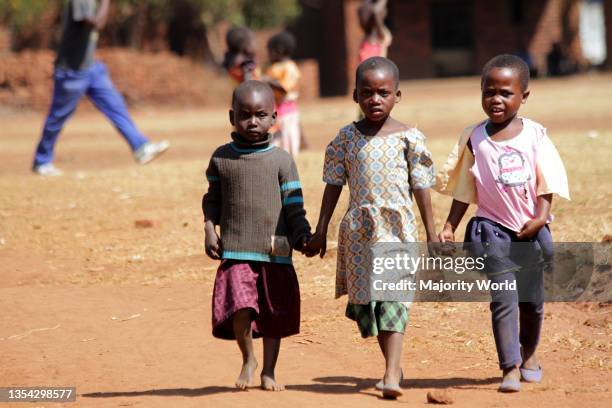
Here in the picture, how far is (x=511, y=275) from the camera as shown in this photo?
4801mm

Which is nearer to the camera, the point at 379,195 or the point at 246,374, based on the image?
the point at 379,195

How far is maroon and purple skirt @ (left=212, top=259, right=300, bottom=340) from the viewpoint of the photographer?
16.0ft

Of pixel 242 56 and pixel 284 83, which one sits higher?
pixel 242 56

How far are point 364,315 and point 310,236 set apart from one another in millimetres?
403

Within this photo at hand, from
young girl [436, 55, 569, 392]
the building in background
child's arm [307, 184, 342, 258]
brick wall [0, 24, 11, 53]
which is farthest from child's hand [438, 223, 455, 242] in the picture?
the building in background

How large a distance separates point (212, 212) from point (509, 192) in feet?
4.19

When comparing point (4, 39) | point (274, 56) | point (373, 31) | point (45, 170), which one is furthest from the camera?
point (4, 39)

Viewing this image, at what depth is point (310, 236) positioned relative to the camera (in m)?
4.85

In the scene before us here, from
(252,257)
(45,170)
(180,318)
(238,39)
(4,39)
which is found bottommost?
(180,318)

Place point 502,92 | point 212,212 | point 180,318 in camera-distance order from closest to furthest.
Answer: point 502,92, point 212,212, point 180,318

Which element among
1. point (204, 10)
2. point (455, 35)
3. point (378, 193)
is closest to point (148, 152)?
point (378, 193)

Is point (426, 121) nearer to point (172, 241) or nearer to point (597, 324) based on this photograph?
point (172, 241)

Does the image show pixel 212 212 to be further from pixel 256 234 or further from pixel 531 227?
pixel 531 227

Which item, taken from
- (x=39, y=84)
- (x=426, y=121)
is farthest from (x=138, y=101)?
(x=426, y=121)
